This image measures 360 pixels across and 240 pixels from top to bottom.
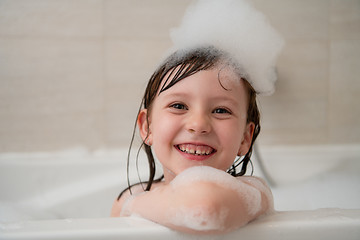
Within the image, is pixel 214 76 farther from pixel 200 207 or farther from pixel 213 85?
pixel 200 207

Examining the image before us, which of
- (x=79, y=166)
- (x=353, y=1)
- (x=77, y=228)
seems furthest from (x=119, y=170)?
(x=353, y=1)

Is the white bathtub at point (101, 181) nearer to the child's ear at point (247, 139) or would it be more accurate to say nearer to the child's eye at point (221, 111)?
the child's ear at point (247, 139)

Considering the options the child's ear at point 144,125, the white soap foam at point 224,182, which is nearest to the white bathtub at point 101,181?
the child's ear at point 144,125

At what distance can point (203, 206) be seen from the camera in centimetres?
52

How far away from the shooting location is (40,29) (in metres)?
1.38

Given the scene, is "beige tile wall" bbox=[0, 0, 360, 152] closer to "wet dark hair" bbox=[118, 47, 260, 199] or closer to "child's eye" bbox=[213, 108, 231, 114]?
"wet dark hair" bbox=[118, 47, 260, 199]

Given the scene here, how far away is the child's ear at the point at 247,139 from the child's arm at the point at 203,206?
23 cm

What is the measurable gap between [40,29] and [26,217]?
717mm

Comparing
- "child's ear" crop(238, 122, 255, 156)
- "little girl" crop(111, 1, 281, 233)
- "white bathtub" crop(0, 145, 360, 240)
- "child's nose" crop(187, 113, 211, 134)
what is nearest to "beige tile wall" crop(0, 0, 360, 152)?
"white bathtub" crop(0, 145, 360, 240)

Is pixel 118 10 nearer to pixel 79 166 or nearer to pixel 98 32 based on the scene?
pixel 98 32

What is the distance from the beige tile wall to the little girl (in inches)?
21.9

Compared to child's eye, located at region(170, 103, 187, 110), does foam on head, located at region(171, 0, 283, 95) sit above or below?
above

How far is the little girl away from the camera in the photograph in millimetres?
539

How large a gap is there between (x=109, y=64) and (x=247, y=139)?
30.5 inches
